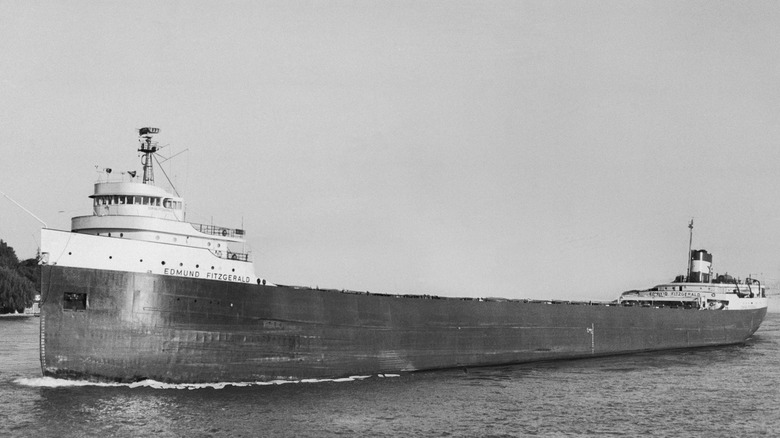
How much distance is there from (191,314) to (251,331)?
2.57 m

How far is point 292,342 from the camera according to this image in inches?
1147

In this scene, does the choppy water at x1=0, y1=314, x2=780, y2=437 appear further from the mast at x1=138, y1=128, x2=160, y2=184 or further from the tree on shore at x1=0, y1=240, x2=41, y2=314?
the tree on shore at x1=0, y1=240, x2=41, y2=314

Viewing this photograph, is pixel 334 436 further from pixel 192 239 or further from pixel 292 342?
pixel 192 239

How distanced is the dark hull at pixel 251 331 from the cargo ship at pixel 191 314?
0.14 feet

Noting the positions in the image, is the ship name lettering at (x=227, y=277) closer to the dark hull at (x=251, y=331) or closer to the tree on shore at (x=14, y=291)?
the dark hull at (x=251, y=331)

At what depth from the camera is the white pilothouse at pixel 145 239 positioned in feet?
84.9

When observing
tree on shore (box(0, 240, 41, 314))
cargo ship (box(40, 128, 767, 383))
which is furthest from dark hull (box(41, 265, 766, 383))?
tree on shore (box(0, 240, 41, 314))

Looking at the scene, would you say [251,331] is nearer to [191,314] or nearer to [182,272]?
[191,314]

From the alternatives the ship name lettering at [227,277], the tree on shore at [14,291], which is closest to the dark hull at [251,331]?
the ship name lettering at [227,277]

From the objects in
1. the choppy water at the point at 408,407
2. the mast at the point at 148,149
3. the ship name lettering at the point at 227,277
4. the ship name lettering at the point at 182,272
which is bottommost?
the choppy water at the point at 408,407

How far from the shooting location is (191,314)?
2675 centimetres

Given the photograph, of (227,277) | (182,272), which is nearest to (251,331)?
(227,277)

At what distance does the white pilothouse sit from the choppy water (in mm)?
4627

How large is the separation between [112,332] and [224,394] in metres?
4.76
